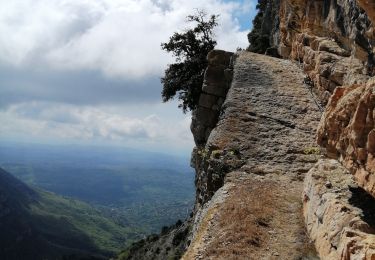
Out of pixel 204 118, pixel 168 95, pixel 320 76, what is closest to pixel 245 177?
pixel 320 76

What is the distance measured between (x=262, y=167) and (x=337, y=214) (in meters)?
10.1

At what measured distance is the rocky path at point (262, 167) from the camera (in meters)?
18.5

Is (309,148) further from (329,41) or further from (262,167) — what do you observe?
(329,41)

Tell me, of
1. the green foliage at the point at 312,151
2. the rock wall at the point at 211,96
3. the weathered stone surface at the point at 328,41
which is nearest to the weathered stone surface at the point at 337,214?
the green foliage at the point at 312,151

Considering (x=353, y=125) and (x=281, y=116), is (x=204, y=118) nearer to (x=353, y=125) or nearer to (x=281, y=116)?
(x=281, y=116)

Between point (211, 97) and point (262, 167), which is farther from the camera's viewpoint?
point (211, 97)

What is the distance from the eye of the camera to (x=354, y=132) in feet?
48.9

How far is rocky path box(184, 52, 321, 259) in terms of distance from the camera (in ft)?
60.6

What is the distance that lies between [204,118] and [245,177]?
1830 centimetres

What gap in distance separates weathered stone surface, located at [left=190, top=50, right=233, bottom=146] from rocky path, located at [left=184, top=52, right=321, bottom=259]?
192 cm

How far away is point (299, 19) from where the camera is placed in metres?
46.6

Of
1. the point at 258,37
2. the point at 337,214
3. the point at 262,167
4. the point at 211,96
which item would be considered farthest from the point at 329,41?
the point at 258,37

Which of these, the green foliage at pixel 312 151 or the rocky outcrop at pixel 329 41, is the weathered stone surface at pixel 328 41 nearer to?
the rocky outcrop at pixel 329 41

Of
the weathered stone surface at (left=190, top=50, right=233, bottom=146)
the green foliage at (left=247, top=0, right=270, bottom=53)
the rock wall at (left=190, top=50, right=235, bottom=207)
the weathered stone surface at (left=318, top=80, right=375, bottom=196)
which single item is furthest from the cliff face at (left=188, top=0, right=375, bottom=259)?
the green foliage at (left=247, top=0, right=270, bottom=53)
